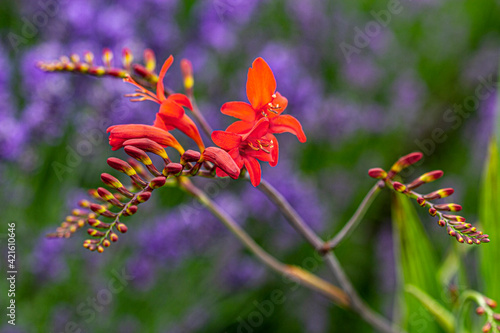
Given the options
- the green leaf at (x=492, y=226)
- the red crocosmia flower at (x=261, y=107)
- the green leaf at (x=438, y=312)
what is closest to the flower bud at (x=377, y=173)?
the red crocosmia flower at (x=261, y=107)

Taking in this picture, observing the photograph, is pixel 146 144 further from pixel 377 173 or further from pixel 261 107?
pixel 377 173

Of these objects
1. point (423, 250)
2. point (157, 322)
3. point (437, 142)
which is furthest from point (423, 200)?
point (437, 142)

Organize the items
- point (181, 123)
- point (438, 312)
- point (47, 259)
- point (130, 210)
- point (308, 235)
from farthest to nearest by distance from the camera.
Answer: point (47, 259), point (438, 312), point (308, 235), point (181, 123), point (130, 210)

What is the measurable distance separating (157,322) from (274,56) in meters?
1.03

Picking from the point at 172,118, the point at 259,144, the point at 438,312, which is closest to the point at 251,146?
the point at 259,144

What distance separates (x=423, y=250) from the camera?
1211 mm

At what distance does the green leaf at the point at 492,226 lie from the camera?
1.15m

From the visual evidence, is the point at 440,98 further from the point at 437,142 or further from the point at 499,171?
the point at 499,171

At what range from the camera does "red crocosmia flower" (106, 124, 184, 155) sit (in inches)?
26.2

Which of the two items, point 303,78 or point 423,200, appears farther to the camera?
point 303,78

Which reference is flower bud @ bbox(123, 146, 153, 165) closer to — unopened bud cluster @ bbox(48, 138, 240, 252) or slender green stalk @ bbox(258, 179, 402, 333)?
unopened bud cluster @ bbox(48, 138, 240, 252)

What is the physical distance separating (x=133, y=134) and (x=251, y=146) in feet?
0.51

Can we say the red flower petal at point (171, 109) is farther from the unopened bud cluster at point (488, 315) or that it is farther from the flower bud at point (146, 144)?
the unopened bud cluster at point (488, 315)

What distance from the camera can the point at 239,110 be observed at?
71 centimetres
